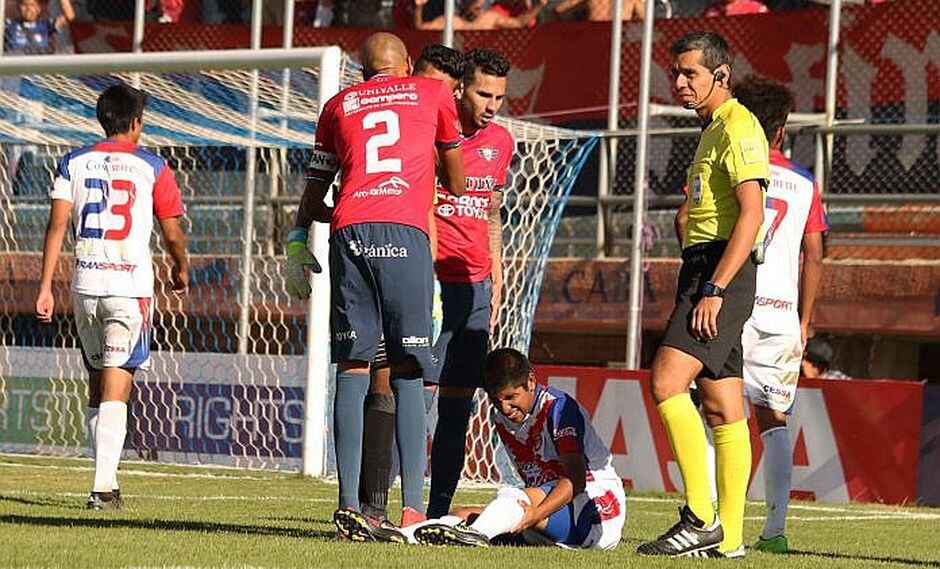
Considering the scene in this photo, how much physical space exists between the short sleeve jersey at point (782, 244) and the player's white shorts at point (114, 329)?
9.32 feet

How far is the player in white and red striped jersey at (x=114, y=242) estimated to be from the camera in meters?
8.90

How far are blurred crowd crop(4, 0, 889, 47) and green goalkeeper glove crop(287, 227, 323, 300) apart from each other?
8753 millimetres

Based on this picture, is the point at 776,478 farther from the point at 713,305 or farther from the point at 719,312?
the point at 713,305

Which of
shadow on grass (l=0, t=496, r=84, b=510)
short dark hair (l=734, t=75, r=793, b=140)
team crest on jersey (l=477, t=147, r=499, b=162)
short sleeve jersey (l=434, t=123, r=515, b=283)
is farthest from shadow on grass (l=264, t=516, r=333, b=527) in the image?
short dark hair (l=734, t=75, r=793, b=140)

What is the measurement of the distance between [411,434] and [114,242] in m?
2.59

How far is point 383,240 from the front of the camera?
6801 mm

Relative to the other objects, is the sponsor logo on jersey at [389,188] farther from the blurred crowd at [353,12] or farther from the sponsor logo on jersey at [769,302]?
the blurred crowd at [353,12]

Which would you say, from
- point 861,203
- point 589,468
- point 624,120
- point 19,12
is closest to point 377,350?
point 589,468

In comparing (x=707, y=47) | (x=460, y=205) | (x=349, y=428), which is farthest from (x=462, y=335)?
(x=707, y=47)

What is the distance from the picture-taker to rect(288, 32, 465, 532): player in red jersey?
6805 millimetres

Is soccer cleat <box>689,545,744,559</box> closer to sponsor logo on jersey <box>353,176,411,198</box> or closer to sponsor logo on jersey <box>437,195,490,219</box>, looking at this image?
→ sponsor logo on jersey <box>353,176,411,198</box>

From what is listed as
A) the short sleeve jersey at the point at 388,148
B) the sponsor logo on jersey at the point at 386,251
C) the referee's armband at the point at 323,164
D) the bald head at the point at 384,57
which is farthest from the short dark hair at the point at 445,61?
the sponsor logo on jersey at the point at 386,251

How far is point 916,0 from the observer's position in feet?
47.8

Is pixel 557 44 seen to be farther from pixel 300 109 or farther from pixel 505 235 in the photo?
pixel 300 109
